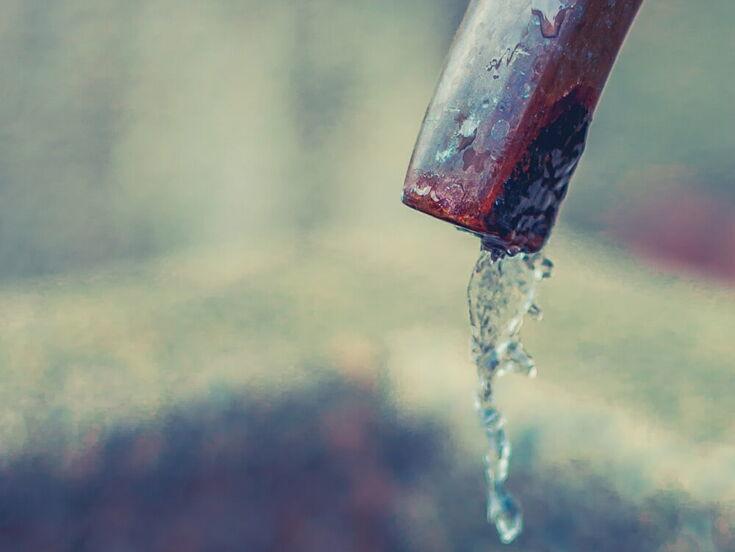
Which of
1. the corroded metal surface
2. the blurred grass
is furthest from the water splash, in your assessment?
the blurred grass

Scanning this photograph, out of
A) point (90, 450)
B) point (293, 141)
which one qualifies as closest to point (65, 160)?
point (293, 141)

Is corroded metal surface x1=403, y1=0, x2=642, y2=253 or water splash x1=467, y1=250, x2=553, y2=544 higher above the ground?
corroded metal surface x1=403, y1=0, x2=642, y2=253

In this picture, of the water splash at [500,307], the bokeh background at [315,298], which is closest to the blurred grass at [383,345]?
the bokeh background at [315,298]

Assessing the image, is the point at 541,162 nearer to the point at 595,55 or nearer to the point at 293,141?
the point at 595,55

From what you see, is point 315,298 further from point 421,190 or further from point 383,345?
point 421,190

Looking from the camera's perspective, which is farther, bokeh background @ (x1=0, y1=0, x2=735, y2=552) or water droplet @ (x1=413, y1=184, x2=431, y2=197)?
bokeh background @ (x1=0, y1=0, x2=735, y2=552)

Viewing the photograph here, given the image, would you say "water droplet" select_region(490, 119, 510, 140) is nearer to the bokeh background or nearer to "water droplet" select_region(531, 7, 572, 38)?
"water droplet" select_region(531, 7, 572, 38)

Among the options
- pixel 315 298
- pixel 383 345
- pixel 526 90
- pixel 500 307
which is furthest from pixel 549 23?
pixel 315 298
